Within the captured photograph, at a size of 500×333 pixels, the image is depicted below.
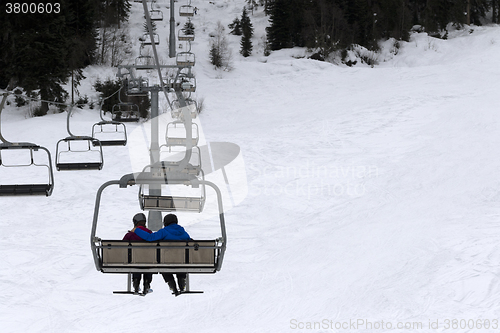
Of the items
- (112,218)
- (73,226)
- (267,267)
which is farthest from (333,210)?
(73,226)

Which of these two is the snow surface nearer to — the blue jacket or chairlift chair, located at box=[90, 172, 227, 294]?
the blue jacket

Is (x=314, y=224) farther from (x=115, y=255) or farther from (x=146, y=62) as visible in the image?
(x=146, y=62)

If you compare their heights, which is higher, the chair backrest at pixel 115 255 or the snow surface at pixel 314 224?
the chair backrest at pixel 115 255

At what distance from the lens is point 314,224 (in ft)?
48.8

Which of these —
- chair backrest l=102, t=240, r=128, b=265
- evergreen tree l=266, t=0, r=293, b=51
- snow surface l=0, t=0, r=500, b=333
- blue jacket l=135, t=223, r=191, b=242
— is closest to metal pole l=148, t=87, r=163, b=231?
snow surface l=0, t=0, r=500, b=333

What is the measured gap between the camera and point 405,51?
40.0 m

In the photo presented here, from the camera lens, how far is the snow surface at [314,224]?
10414mm

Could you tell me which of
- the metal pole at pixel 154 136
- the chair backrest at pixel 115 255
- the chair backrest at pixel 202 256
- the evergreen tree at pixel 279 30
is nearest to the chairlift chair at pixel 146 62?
the metal pole at pixel 154 136

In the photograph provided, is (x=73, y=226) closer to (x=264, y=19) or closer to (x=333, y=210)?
(x=333, y=210)

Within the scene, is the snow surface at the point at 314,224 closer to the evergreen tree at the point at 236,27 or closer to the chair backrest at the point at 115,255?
the chair backrest at the point at 115,255

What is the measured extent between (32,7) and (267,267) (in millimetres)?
22700

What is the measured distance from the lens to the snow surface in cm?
1041

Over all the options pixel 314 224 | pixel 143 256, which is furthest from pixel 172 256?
pixel 314 224

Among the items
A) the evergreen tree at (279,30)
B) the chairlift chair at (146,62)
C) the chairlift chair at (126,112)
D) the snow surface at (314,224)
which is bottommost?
the snow surface at (314,224)
